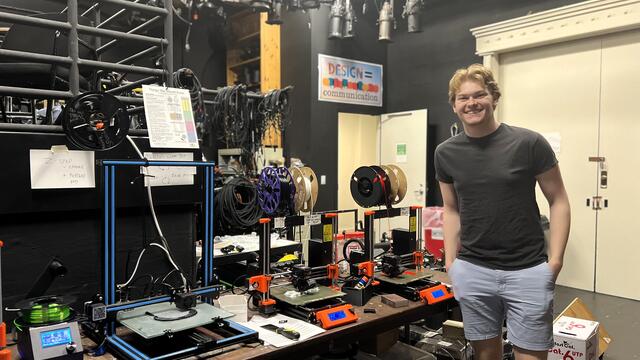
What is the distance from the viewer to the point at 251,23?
6.98 meters

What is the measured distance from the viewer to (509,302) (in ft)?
6.02

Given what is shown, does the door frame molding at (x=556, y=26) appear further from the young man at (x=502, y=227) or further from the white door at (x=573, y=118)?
the young man at (x=502, y=227)

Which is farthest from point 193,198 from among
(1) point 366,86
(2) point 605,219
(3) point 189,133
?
(1) point 366,86

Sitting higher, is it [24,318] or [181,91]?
[181,91]

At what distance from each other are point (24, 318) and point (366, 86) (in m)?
5.63

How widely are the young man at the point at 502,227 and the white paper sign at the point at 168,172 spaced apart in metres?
1.24

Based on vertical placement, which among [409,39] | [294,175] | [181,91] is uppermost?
[409,39]

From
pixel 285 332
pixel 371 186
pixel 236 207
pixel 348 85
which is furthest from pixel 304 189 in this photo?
pixel 348 85

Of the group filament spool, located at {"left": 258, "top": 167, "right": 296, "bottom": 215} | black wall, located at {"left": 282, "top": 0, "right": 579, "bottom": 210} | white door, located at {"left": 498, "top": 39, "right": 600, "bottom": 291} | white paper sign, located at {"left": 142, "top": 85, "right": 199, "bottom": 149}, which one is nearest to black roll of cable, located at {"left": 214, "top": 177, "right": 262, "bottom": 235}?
filament spool, located at {"left": 258, "top": 167, "right": 296, "bottom": 215}

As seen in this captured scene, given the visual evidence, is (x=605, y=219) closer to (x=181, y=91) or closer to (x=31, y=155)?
(x=181, y=91)

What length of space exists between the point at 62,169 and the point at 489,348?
190 cm

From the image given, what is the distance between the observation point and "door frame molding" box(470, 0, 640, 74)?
4.37 meters

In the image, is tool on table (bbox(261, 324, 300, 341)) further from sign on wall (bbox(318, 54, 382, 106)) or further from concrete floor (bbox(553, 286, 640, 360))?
sign on wall (bbox(318, 54, 382, 106))

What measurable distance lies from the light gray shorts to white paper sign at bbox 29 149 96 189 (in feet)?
5.25
